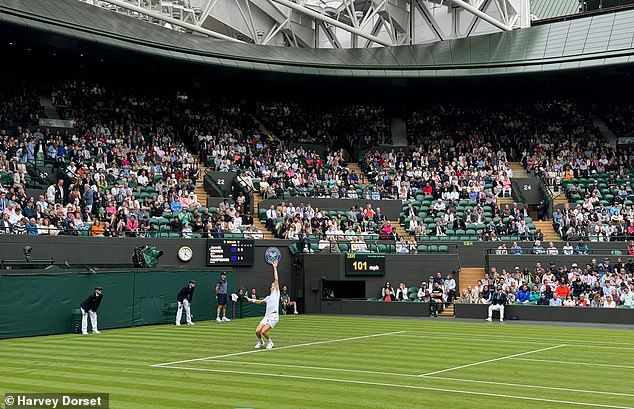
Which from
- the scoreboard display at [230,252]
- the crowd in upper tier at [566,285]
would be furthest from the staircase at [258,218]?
the crowd in upper tier at [566,285]

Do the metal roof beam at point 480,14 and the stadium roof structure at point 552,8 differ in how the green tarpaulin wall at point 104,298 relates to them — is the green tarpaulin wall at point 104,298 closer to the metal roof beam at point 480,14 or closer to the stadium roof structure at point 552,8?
the metal roof beam at point 480,14

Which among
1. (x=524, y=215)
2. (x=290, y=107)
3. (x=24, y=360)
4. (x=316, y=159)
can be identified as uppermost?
(x=290, y=107)

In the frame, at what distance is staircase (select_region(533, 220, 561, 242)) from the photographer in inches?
1566

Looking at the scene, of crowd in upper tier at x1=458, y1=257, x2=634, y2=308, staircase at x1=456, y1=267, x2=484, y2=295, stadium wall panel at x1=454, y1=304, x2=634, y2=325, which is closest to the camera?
stadium wall panel at x1=454, y1=304, x2=634, y2=325

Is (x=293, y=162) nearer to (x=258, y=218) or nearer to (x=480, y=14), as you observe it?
(x=258, y=218)

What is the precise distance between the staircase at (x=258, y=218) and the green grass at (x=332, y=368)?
11911 millimetres

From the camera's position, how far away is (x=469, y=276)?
37.1 m

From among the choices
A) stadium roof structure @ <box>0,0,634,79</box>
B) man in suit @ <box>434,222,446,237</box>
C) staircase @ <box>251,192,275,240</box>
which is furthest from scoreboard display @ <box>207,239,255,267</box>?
stadium roof structure @ <box>0,0,634,79</box>

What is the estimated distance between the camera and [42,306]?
23953 mm

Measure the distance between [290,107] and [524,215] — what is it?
19.4 m

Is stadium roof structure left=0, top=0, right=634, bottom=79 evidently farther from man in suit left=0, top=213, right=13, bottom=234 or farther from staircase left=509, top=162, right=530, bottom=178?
man in suit left=0, top=213, right=13, bottom=234

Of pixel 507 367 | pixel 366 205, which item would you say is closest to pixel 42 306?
pixel 507 367

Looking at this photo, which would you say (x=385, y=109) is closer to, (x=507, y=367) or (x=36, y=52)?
(x=36, y=52)

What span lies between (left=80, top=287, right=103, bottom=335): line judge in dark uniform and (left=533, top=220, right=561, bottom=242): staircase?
23421mm
